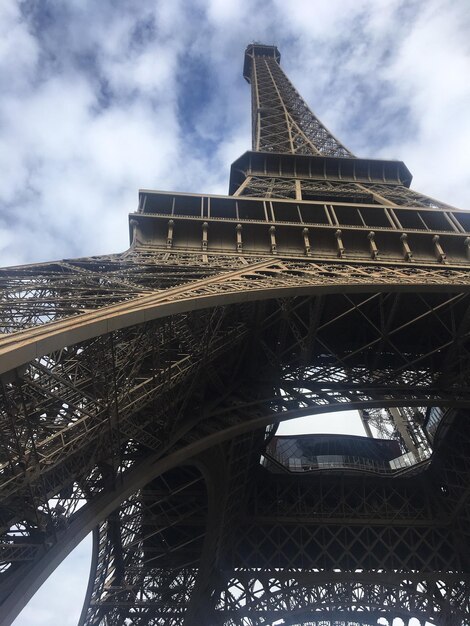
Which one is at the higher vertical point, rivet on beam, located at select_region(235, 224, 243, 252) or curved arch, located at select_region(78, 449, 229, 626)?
rivet on beam, located at select_region(235, 224, 243, 252)

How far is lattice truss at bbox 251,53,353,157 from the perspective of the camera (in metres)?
37.4

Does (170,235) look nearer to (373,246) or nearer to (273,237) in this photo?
(273,237)

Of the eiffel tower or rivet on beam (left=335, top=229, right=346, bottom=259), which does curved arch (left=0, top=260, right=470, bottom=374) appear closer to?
A: the eiffel tower

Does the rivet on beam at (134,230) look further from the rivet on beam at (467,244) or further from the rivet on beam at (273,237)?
the rivet on beam at (467,244)

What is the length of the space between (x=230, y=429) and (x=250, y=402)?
1455mm

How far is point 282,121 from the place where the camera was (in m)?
42.9

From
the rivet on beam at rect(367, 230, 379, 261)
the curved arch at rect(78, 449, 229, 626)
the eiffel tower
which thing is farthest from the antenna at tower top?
the curved arch at rect(78, 449, 229, 626)

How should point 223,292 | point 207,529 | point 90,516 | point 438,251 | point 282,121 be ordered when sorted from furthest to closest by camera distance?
point 282,121, point 207,529, point 438,251, point 223,292, point 90,516

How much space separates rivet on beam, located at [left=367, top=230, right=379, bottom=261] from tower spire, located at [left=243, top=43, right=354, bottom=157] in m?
17.6

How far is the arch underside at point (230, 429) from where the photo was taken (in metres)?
8.94

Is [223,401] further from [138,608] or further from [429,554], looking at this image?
[429,554]

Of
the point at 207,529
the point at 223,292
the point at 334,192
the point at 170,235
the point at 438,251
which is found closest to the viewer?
the point at 223,292

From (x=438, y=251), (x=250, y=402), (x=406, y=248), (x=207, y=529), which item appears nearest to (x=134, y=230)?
(x=250, y=402)

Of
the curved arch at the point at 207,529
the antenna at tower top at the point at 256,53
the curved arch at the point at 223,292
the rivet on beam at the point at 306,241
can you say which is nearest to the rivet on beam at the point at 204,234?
the curved arch at the point at 223,292
